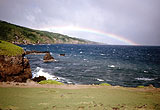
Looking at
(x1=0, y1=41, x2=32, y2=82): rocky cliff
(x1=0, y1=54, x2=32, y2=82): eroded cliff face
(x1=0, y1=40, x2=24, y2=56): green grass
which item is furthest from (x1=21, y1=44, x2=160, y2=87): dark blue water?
(x1=0, y1=40, x2=24, y2=56): green grass

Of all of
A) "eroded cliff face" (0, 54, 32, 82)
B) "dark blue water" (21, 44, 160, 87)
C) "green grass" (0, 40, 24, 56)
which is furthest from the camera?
"dark blue water" (21, 44, 160, 87)

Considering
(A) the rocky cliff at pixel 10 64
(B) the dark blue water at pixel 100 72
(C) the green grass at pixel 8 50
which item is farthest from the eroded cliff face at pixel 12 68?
(B) the dark blue water at pixel 100 72

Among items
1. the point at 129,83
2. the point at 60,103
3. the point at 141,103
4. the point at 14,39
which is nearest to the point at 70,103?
the point at 60,103

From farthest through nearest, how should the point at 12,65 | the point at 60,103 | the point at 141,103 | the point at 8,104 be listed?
the point at 12,65
the point at 141,103
the point at 60,103
the point at 8,104

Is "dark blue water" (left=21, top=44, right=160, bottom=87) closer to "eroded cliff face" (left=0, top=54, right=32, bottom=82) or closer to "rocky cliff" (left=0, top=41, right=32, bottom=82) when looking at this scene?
"eroded cliff face" (left=0, top=54, right=32, bottom=82)

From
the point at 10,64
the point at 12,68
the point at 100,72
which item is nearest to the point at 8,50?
the point at 10,64

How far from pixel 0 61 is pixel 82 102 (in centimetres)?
1659

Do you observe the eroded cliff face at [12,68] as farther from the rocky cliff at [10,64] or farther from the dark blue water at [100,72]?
the dark blue water at [100,72]

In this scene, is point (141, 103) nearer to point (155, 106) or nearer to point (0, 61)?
point (155, 106)

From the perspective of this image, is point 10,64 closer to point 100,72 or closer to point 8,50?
point 8,50

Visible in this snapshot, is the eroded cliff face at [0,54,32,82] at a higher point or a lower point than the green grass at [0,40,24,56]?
lower

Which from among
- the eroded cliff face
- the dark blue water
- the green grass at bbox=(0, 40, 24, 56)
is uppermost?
the green grass at bbox=(0, 40, 24, 56)

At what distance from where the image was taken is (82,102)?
9.34 m

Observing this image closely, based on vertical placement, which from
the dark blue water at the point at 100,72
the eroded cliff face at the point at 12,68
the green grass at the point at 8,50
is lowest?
the dark blue water at the point at 100,72
